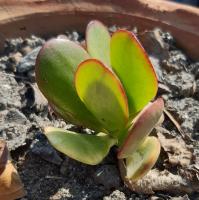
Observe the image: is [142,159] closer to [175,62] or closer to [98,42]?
[98,42]

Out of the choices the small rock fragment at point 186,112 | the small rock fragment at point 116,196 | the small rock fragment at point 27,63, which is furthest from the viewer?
the small rock fragment at point 27,63

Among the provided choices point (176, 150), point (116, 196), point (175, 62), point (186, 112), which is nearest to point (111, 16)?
point (175, 62)

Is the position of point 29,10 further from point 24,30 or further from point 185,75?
point 185,75

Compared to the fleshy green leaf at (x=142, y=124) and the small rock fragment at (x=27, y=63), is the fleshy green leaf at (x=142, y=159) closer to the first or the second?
the fleshy green leaf at (x=142, y=124)

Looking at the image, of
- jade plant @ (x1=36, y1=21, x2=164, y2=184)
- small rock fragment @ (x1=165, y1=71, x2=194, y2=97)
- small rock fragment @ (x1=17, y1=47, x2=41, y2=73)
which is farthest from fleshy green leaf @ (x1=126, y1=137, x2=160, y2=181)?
small rock fragment @ (x1=17, y1=47, x2=41, y2=73)

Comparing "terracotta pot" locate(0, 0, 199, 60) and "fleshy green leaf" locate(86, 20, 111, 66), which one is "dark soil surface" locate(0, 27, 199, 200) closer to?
"terracotta pot" locate(0, 0, 199, 60)

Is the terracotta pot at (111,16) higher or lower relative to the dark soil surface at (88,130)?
higher

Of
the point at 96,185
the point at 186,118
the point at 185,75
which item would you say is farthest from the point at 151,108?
the point at 185,75

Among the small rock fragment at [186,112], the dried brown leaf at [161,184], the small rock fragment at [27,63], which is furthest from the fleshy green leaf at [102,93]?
the small rock fragment at [27,63]
